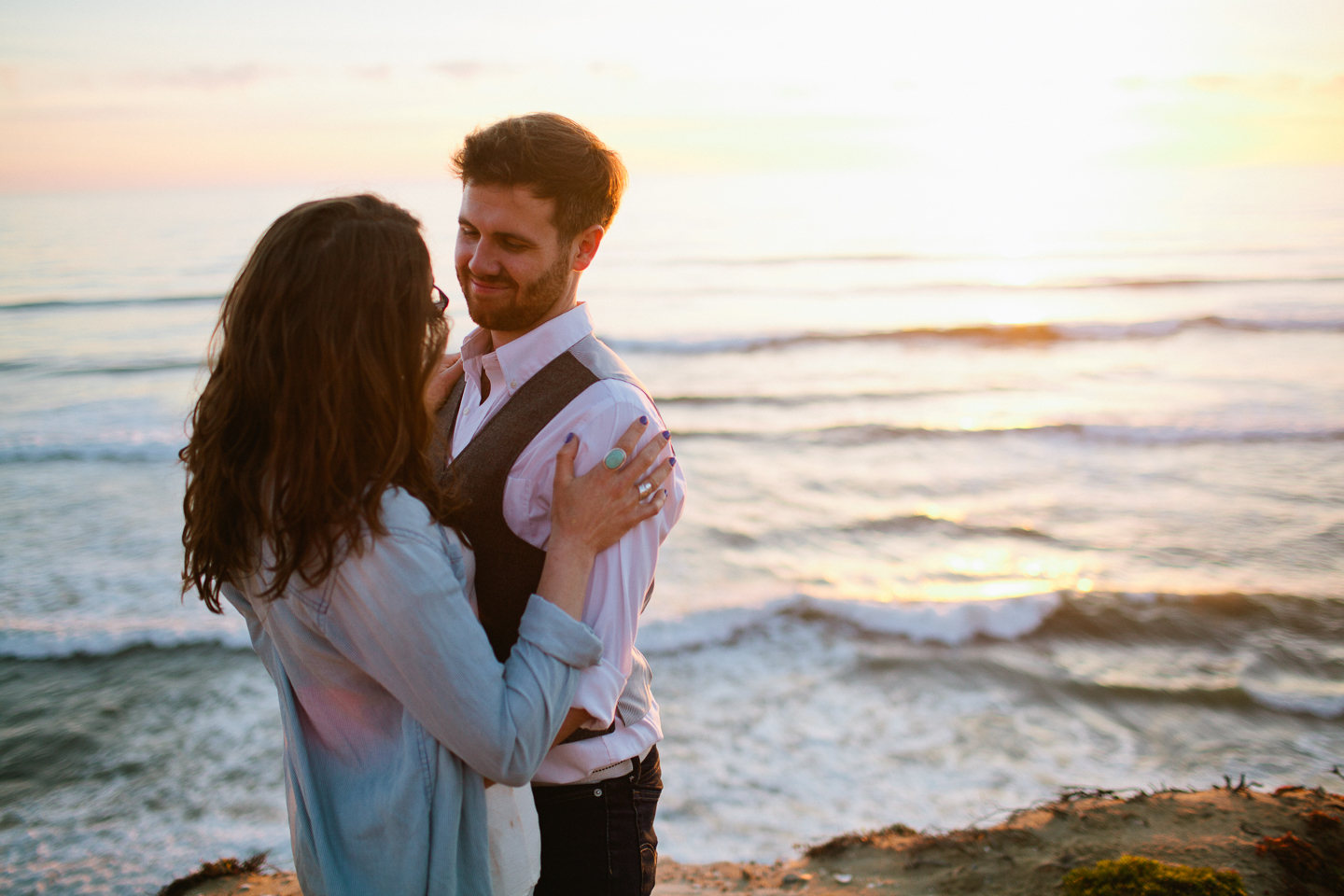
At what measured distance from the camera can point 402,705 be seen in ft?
5.03

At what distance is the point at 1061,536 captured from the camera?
8.14m

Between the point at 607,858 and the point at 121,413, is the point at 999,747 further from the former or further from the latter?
the point at 121,413

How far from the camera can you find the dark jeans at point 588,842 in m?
1.98

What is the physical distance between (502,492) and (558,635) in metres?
0.46

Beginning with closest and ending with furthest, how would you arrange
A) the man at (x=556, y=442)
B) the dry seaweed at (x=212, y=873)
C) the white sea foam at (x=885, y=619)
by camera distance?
the man at (x=556, y=442)
the dry seaweed at (x=212, y=873)
the white sea foam at (x=885, y=619)

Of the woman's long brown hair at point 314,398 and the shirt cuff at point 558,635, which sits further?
the shirt cuff at point 558,635

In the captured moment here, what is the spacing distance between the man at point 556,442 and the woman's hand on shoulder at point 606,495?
41 millimetres

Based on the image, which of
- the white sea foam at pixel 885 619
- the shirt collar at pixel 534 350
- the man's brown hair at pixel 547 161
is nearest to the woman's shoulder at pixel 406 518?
the shirt collar at pixel 534 350

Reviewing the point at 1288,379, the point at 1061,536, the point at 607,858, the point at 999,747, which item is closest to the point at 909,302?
the point at 1288,379

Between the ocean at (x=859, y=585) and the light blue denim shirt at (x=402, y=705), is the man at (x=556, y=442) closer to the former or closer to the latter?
the light blue denim shirt at (x=402, y=705)

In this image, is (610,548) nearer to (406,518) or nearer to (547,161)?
(406,518)

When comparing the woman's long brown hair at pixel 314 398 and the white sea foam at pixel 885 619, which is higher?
the woman's long brown hair at pixel 314 398

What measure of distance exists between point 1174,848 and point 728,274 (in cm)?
2599

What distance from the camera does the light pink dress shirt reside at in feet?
5.67
